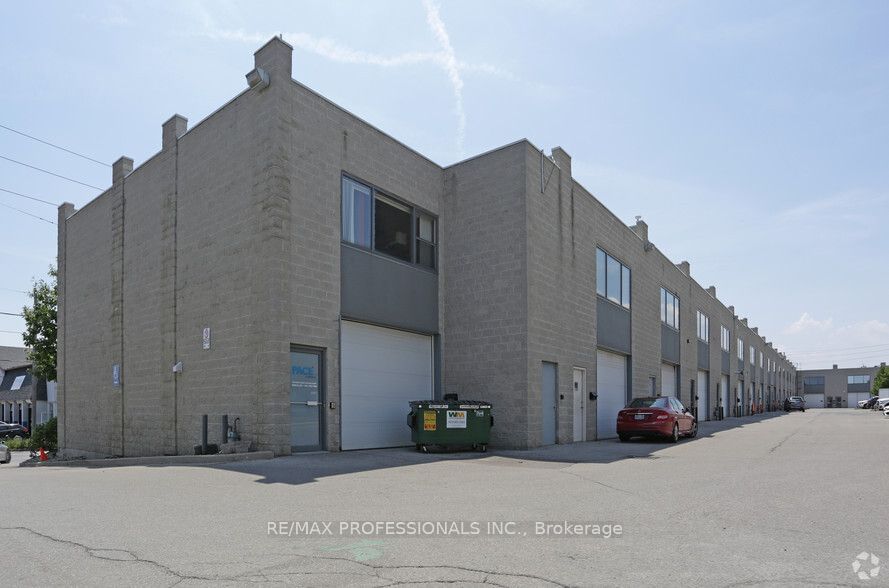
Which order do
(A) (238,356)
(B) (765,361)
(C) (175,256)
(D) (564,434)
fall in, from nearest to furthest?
1. (A) (238,356)
2. (C) (175,256)
3. (D) (564,434)
4. (B) (765,361)

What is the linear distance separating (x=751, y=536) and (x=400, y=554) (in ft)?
11.5

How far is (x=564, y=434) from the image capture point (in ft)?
62.0

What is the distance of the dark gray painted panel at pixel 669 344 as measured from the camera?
1194 inches

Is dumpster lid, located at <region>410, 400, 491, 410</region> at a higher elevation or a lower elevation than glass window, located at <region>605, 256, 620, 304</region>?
lower

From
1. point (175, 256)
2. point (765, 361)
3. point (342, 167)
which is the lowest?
point (765, 361)

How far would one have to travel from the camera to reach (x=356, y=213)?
16.1 meters

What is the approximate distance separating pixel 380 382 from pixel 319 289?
3.11 metres

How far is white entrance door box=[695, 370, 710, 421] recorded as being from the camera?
1502 inches

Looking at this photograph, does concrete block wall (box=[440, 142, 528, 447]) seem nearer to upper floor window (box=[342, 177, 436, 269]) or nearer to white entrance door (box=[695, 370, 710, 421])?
upper floor window (box=[342, 177, 436, 269])

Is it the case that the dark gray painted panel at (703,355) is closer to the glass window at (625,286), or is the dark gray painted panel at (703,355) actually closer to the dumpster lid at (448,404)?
the glass window at (625,286)

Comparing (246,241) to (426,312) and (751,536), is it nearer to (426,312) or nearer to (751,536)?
(426,312)

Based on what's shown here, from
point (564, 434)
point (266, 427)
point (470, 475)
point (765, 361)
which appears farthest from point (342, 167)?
point (765, 361)

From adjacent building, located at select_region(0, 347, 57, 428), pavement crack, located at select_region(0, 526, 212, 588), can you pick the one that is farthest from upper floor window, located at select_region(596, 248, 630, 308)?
adjacent building, located at select_region(0, 347, 57, 428)

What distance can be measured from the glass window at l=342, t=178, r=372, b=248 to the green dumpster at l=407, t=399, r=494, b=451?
13.6ft
